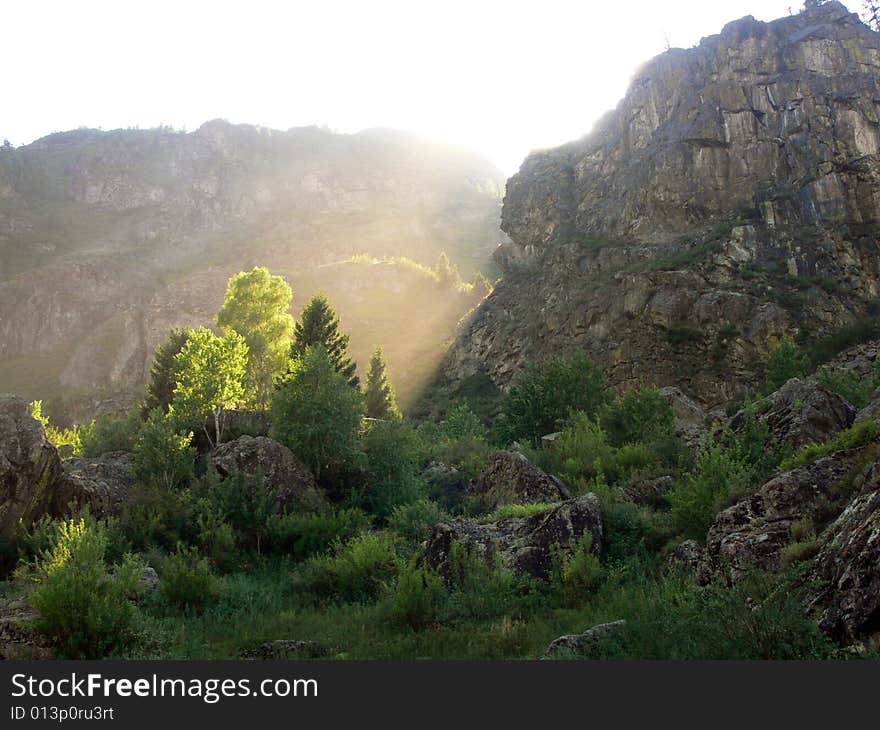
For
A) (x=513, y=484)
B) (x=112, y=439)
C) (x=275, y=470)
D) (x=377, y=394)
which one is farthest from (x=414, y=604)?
(x=377, y=394)

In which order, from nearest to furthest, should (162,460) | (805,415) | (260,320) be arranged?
1. (805,415)
2. (162,460)
3. (260,320)

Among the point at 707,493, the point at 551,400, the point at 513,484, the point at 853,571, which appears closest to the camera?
the point at 853,571

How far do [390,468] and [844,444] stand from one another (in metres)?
17.1

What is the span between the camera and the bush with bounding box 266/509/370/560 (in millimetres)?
19453

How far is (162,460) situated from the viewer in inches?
911

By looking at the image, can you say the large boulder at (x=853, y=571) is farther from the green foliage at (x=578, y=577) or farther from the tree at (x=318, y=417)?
the tree at (x=318, y=417)

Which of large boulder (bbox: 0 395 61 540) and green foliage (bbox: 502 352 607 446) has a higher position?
large boulder (bbox: 0 395 61 540)

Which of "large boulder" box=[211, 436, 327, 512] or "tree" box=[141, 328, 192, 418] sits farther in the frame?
"tree" box=[141, 328, 192, 418]

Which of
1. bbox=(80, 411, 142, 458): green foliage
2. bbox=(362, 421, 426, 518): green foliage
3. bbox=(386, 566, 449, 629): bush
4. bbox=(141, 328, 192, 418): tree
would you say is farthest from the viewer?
bbox=(141, 328, 192, 418): tree

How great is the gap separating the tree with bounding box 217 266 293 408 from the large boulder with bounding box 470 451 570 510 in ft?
74.9

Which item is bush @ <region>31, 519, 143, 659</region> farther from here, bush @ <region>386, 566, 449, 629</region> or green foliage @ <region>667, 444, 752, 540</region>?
green foliage @ <region>667, 444, 752, 540</region>

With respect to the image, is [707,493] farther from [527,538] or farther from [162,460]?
[162,460]

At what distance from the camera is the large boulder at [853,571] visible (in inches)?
270

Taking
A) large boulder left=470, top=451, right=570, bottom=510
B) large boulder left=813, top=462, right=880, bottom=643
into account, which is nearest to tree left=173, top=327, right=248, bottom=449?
large boulder left=470, top=451, right=570, bottom=510
